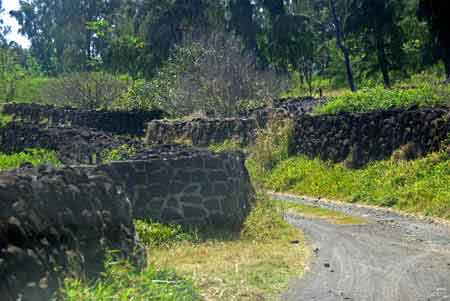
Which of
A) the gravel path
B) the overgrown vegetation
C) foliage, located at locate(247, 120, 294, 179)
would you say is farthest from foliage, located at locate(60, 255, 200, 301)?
foliage, located at locate(247, 120, 294, 179)

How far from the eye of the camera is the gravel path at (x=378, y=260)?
9.65 m

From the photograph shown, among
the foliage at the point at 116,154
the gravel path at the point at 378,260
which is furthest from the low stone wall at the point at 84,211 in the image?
the foliage at the point at 116,154

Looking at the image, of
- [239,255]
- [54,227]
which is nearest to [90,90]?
[239,255]

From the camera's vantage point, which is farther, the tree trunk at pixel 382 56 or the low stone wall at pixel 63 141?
the tree trunk at pixel 382 56

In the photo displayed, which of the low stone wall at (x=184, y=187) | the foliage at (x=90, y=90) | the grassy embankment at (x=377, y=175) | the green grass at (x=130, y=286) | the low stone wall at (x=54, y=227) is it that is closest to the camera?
the low stone wall at (x=54, y=227)

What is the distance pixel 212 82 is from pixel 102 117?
662cm

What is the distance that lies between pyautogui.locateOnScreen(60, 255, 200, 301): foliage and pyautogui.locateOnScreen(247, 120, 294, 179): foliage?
17.0 m

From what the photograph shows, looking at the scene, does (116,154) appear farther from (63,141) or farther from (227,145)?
(227,145)

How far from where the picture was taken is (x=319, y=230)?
15.4 m

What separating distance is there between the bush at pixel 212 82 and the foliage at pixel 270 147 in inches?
282

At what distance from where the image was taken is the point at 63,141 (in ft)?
91.7

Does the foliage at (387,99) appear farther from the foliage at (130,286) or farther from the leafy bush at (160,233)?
the foliage at (130,286)

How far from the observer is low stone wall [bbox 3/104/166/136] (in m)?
38.9

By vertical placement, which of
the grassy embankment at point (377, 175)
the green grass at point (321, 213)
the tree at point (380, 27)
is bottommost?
the green grass at point (321, 213)
